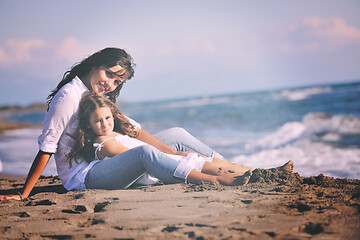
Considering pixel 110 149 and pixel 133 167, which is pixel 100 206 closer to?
pixel 133 167

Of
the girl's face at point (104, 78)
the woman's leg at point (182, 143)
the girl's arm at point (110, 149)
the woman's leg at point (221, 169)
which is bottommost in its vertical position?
the woman's leg at point (221, 169)

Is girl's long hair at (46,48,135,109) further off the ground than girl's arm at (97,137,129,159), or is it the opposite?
girl's long hair at (46,48,135,109)

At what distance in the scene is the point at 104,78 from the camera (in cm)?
328

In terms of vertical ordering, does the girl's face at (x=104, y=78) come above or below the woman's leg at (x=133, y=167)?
above

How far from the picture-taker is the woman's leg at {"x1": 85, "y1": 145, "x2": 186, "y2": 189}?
9.12ft

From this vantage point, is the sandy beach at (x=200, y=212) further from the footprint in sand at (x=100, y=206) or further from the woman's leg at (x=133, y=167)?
the woman's leg at (x=133, y=167)

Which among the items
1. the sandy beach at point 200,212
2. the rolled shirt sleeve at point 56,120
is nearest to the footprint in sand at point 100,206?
the sandy beach at point 200,212

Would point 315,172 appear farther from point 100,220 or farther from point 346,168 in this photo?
point 100,220

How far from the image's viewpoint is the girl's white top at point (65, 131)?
2896 millimetres

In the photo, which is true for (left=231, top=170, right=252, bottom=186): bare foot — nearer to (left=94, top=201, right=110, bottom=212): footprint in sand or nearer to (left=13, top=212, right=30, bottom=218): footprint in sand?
(left=94, top=201, right=110, bottom=212): footprint in sand

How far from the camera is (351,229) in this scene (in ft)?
5.99

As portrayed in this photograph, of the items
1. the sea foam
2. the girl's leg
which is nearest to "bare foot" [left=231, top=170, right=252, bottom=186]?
the girl's leg

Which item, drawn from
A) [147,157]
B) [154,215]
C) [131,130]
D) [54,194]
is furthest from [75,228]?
[131,130]

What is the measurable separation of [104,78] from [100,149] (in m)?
0.74
